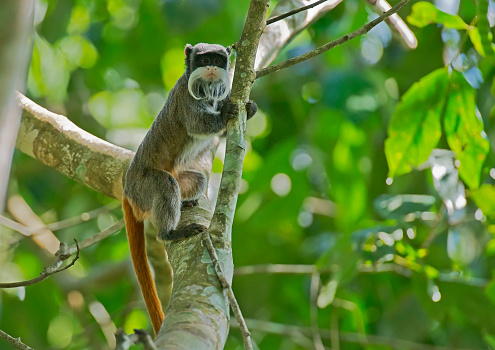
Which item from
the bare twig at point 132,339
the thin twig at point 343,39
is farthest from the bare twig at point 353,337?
the bare twig at point 132,339

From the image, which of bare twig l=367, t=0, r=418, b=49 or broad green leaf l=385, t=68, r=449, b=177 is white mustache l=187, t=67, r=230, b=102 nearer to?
broad green leaf l=385, t=68, r=449, b=177

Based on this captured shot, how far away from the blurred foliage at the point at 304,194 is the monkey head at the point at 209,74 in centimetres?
130

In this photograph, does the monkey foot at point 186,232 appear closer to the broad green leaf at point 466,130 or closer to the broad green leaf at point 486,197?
the broad green leaf at point 466,130

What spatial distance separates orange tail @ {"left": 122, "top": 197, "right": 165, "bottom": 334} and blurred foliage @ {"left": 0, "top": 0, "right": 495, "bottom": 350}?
1232 mm

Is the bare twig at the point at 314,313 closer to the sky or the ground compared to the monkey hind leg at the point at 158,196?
closer to the ground

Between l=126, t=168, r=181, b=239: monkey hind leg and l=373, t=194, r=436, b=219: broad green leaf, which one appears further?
l=373, t=194, r=436, b=219: broad green leaf

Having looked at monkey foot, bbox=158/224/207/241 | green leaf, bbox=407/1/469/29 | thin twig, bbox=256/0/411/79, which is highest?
thin twig, bbox=256/0/411/79

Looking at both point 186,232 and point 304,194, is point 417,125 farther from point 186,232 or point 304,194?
point 304,194

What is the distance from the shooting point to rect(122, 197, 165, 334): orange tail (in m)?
3.20

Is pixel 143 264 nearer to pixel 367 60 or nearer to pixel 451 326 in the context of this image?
pixel 451 326

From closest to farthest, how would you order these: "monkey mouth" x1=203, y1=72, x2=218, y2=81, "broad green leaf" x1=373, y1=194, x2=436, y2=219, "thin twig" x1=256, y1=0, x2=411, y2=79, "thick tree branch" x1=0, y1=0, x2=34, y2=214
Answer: "thick tree branch" x1=0, y1=0, x2=34, y2=214 → "thin twig" x1=256, y1=0, x2=411, y2=79 → "monkey mouth" x1=203, y1=72, x2=218, y2=81 → "broad green leaf" x1=373, y1=194, x2=436, y2=219

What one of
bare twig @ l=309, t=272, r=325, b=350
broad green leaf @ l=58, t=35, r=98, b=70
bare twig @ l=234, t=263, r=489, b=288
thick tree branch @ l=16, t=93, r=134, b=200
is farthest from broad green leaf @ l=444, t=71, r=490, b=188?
broad green leaf @ l=58, t=35, r=98, b=70

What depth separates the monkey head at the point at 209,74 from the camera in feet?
12.0

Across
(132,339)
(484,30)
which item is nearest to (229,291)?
(132,339)
